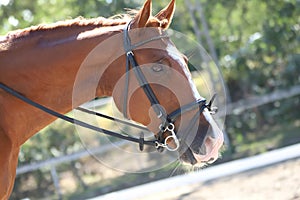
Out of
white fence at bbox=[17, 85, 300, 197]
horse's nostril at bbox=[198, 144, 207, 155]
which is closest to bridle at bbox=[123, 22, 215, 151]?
horse's nostril at bbox=[198, 144, 207, 155]

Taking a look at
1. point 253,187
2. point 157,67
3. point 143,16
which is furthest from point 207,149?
point 253,187

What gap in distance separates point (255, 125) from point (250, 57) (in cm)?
144

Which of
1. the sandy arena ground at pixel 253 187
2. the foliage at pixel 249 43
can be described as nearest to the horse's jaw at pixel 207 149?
the sandy arena ground at pixel 253 187

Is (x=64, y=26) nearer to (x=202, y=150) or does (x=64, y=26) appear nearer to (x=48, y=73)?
(x=48, y=73)

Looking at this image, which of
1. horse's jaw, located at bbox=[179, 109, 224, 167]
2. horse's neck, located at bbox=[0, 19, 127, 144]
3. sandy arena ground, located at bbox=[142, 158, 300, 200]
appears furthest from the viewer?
sandy arena ground, located at bbox=[142, 158, 300, 200]

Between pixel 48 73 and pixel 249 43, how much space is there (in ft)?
27.7

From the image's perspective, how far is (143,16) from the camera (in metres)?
2.75

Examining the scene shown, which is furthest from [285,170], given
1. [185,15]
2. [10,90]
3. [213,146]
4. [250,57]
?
[185,15]

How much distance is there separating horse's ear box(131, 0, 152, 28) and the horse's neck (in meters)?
0.11

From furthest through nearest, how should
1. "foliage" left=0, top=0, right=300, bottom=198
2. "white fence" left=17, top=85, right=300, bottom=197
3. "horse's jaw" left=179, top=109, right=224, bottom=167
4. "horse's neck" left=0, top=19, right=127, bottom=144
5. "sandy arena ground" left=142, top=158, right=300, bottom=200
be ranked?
1. "foliage" left=0, top=0, right=300, bottom=198
2. "white fence" left=17, top=85, right=300, bottom=197
3. "sandy arena ground" left=142, top=158, right=300, bottom=200
4. "horse's neck" left=0, top=19, right=127, bottom=144
5. "horse's jaw" left=179, top=109, right=224, bottom=167

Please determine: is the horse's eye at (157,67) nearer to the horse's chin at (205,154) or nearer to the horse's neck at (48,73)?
the horse's neck at (48,73)

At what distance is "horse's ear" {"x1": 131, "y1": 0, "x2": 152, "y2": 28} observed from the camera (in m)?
2.72

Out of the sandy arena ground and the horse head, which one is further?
the sandy arena ground

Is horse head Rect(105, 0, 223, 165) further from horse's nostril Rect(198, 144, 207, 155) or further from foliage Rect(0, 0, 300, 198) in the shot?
foliage Rect(0, 0, 300, 198)
